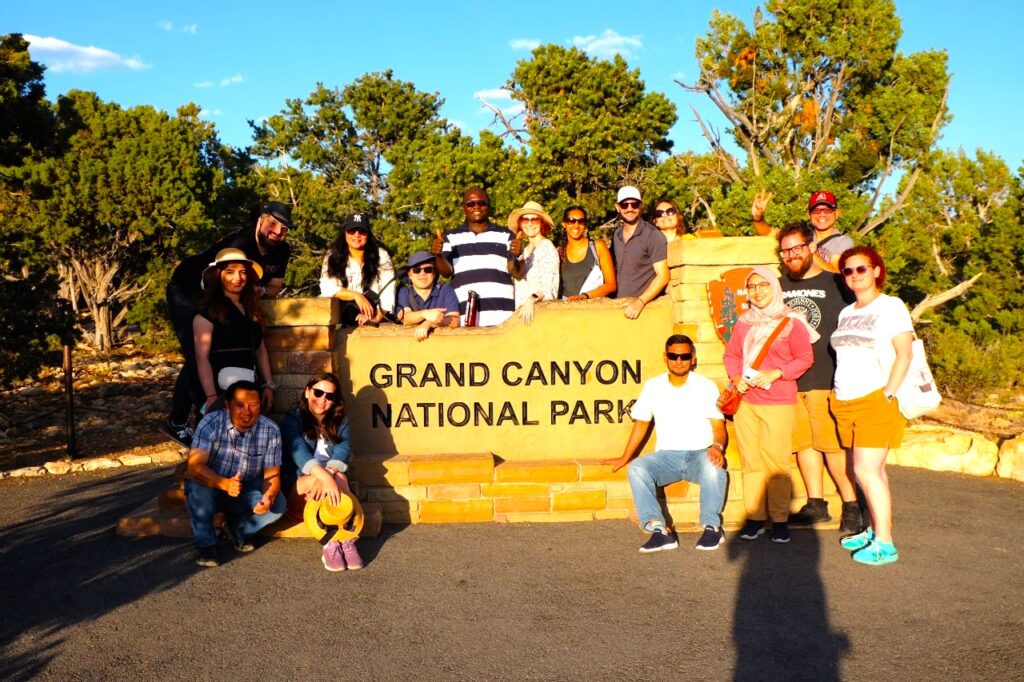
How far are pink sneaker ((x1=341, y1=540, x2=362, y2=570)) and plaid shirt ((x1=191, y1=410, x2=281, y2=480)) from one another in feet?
2.16

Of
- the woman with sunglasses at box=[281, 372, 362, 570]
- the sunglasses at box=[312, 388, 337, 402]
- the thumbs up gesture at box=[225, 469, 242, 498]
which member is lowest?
the thumbs up gesture at box=[225, 469, 242, 498]

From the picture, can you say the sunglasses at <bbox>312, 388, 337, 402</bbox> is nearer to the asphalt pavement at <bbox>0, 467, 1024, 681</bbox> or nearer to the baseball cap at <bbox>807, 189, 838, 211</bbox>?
the asphalt pavement at <bbox>0, 467, 1024, 681</bbox>

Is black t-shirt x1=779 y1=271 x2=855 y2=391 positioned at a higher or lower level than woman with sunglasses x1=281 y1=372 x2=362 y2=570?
higher

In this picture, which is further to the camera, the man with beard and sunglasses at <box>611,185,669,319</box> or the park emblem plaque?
the man with beard and sunglasses at <box>611,185,669,319</box>

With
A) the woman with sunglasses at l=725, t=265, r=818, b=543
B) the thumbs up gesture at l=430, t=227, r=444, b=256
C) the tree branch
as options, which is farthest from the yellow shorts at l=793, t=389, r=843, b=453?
the tree branch

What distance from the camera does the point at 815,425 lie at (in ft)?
16.1

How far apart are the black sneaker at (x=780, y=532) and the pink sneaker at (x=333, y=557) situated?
8.37 ft

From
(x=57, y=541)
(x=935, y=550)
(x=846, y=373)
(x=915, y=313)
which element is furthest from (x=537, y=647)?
(x=915, y=313)

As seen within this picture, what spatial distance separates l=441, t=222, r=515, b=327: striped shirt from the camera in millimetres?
5805

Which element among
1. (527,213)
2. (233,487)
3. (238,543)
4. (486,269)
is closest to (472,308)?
(486,269)

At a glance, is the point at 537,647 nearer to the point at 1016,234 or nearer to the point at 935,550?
the point at 935,550

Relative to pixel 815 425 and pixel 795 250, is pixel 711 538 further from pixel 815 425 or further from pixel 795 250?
pixel 795 250

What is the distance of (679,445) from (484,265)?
205 cm

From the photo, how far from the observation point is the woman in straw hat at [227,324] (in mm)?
4684
